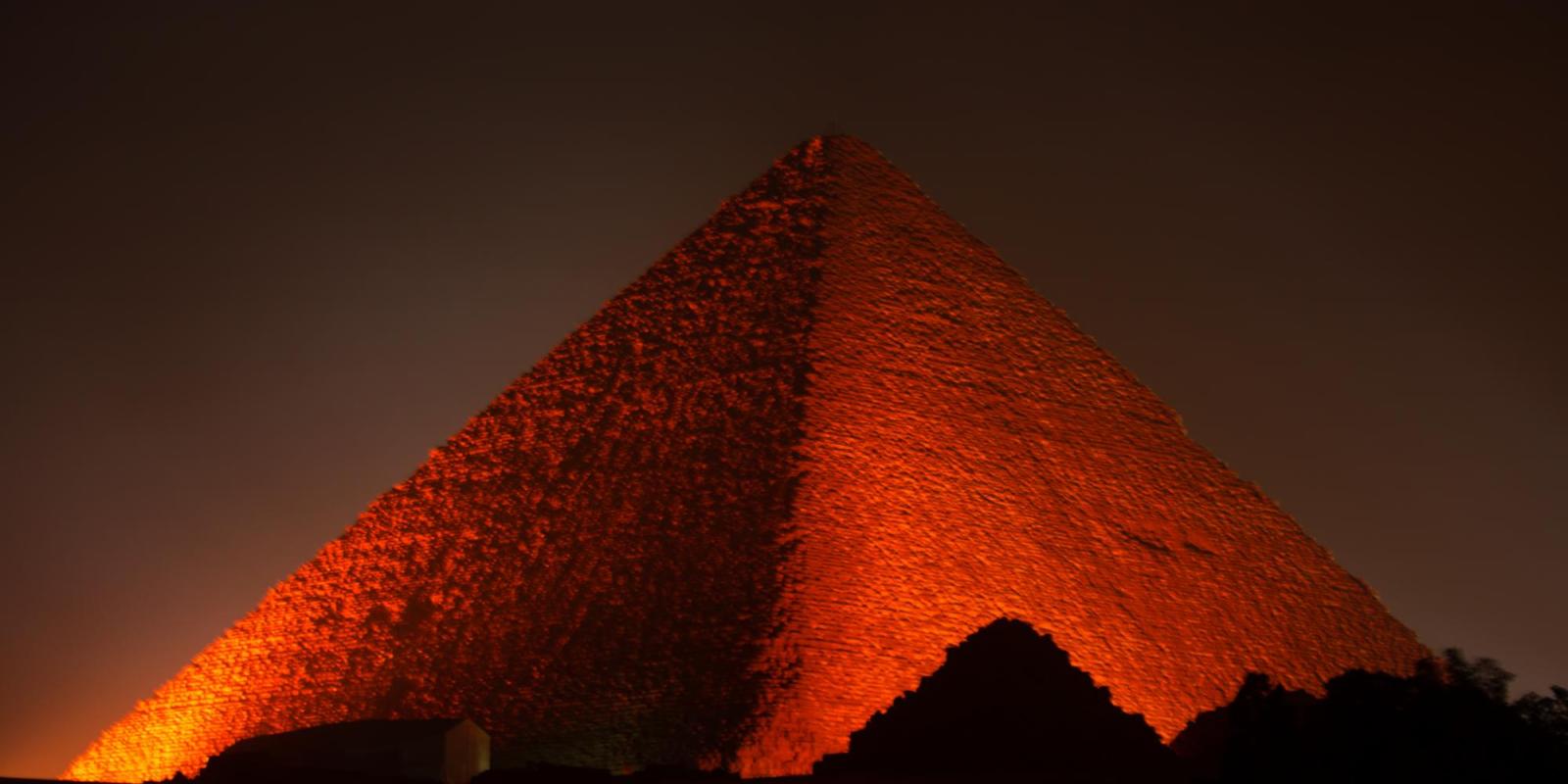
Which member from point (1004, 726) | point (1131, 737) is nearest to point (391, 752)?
point (1004, 726)

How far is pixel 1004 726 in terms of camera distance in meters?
29.3

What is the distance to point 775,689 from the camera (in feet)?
107

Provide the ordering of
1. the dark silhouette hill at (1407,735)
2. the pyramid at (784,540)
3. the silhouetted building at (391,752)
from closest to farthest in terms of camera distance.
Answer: the dark silhouette hill at (1407,735) → the silhouetted building at (391,752) → the pyramid at (784,540)

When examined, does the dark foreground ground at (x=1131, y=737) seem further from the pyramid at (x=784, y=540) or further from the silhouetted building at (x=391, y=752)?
the pyramid at (x=784, y=540)

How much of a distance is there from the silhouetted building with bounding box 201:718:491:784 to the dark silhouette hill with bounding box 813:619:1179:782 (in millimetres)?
5453

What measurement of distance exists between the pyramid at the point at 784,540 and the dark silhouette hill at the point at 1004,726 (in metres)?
2.45

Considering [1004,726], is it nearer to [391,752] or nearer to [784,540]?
[784,540]

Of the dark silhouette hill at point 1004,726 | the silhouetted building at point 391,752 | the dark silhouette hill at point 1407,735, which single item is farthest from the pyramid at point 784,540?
the dark silhouette hill at point 1407,735

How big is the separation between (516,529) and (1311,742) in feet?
56.7

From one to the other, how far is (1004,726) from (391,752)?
8130 millimetres

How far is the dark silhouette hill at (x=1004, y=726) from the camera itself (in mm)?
28812

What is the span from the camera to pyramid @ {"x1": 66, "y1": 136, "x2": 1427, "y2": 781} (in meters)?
34.3

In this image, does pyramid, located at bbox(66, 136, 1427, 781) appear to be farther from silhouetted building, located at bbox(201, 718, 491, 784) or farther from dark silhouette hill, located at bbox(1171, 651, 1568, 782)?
dark silhouette hill, located at bbox(1171, 651, 1568, 782)

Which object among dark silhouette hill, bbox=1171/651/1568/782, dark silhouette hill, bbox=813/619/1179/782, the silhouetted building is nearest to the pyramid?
the silhouetted building
